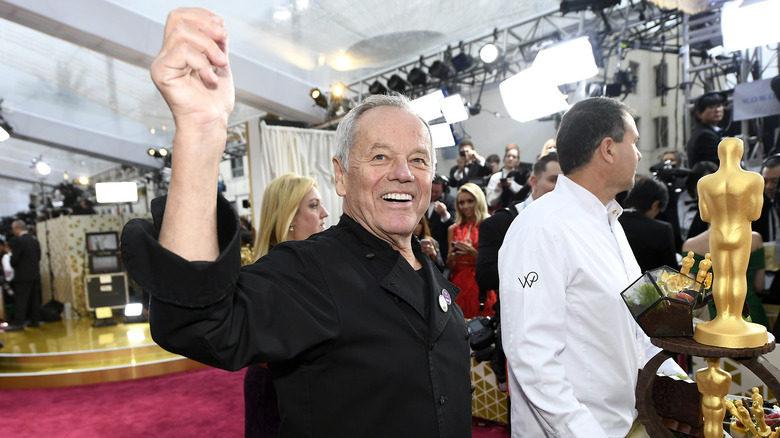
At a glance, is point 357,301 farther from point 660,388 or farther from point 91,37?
point 91,37

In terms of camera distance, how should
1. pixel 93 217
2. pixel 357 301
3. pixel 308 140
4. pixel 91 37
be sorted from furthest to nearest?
pixel 93 217, pixel 308 140, pixel 91 37, pixel 357 301

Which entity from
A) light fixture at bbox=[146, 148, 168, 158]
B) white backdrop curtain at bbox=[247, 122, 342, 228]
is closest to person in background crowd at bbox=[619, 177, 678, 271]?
white backdrop curtain at bbox=[247, 122, 342, 228]

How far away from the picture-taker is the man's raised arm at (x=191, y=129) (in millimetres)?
655

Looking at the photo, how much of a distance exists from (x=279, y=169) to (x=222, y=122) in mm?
7030

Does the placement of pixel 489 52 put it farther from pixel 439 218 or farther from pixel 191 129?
pixel 191 129

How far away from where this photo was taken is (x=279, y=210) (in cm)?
256

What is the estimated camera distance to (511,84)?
5336 millimetres

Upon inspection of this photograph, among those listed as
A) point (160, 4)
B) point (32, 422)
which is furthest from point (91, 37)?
point (32, 422)

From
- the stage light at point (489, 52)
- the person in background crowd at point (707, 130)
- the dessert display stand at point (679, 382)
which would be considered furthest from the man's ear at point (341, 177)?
the stage light at point (489, 52)

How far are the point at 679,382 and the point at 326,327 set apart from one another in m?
0.93

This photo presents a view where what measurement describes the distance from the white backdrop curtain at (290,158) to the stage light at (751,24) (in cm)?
526

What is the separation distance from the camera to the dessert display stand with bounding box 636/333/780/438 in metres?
1.03

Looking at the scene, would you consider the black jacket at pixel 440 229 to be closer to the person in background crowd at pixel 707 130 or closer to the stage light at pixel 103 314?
the person in background crowd at pixel 707 130

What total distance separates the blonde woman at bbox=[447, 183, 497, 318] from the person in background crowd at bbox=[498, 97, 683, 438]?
2329mm
